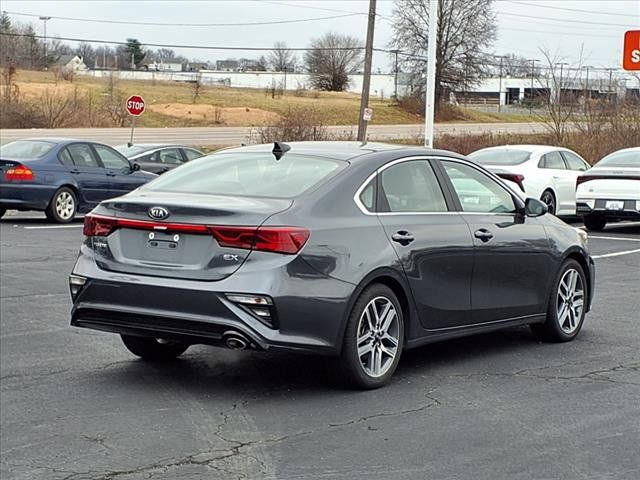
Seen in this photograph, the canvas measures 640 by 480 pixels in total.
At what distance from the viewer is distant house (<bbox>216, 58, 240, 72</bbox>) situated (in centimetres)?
13795

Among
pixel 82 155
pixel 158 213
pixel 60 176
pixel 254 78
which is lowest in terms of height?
pixel 60 176

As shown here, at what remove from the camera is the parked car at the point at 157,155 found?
984 inches

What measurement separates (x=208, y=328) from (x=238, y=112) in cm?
6434

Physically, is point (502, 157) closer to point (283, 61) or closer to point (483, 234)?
point (483, 234)

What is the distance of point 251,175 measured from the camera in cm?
725

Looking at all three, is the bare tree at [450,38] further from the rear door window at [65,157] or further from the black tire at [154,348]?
the black tire at [154,348]

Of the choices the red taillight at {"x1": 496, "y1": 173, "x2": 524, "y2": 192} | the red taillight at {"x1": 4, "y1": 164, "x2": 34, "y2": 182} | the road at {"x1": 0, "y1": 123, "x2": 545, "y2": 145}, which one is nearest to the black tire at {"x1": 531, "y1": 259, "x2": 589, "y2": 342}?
the red taillight at {"x1": 496, "y1": 173, "x2": 524, "y2": 192}

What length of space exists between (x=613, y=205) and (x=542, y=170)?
7.18 ft

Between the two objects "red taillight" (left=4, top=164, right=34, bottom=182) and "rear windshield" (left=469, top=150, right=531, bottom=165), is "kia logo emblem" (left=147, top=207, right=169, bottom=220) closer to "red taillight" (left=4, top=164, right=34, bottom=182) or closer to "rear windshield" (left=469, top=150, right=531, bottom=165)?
"red taillight" (left=4, top=164, right=34, bottom=182)

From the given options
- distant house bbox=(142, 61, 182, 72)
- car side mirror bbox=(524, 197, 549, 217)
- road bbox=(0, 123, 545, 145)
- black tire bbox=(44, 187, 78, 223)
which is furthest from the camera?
distant house bbox=(142, 61, 182, 72)

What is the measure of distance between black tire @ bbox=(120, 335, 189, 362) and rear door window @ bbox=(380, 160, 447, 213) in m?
1.76

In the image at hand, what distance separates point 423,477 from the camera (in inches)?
205

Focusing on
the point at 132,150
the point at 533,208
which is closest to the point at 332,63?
the point at 132,150

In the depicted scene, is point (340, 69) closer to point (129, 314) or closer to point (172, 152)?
point (172, 152)
